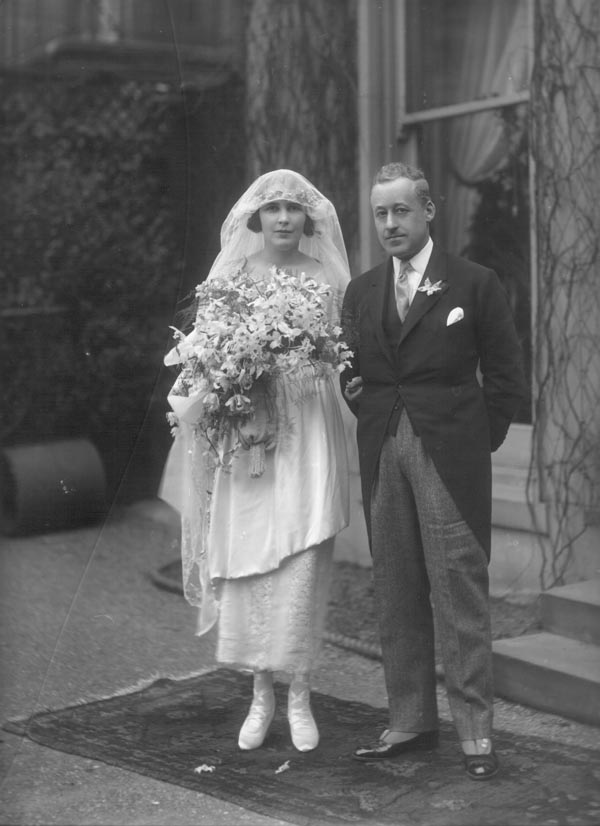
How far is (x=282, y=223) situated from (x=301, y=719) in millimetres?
1694

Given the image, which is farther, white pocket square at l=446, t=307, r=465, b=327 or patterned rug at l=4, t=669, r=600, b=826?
white pocket square at l=446, t=307, r=465, b=327

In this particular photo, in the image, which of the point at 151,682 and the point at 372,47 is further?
the point at 372,47

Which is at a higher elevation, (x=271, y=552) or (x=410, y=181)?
(x=410, y=181)

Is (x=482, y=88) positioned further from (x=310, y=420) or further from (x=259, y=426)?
(x=259, y=426)

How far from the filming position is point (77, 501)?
4316 mm

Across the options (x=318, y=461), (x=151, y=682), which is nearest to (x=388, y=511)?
(x=318, y=461)

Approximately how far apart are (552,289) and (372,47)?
5.76 feet

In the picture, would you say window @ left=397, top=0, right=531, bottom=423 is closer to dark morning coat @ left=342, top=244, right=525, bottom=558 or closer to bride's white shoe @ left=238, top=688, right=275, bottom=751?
dark morning coat @ left=342, top=244, right=525, bottom=558

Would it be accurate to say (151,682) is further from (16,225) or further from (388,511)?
(16,225)

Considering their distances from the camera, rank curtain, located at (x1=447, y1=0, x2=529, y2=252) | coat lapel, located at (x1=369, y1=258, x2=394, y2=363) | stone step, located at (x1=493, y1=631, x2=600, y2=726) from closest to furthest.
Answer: coat lapel, located at (x1=369, y1=258, x2=394, y2=363) < stone step, located at (x1=493, y1=631, x2=600, y2=726) < curtain, located at (x1=447, y1=0, x2=529, y2=252)

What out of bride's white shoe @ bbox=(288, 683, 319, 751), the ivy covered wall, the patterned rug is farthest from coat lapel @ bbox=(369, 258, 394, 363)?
the patterned rug

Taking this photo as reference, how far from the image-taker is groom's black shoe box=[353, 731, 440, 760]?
409 cm

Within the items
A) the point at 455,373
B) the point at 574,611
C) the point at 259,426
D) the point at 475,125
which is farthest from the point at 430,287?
the point at 475,125

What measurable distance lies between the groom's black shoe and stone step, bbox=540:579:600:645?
967 millimetres
